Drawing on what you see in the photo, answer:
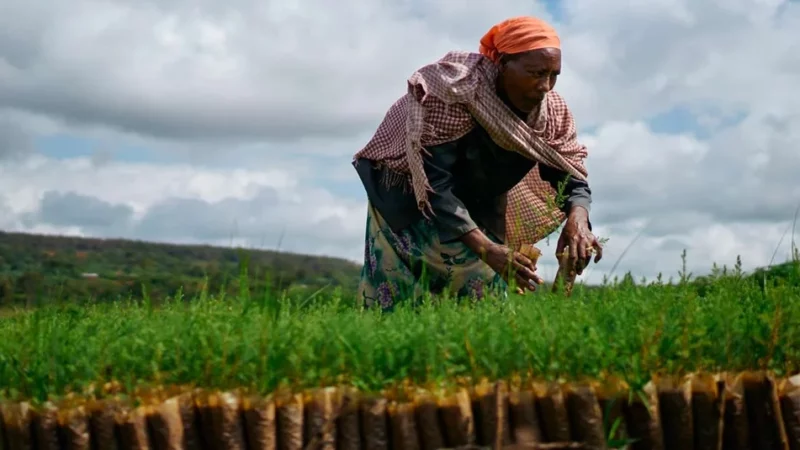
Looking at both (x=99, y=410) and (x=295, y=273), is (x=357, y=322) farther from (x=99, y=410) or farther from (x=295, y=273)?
(x=99, y=410)

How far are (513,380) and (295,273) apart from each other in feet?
4.06

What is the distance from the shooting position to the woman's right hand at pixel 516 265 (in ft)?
18.7

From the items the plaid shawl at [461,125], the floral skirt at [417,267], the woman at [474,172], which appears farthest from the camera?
the floral skirt at [417,267]

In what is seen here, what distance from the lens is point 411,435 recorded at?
3.99 m

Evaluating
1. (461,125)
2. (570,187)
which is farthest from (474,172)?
(570,187)

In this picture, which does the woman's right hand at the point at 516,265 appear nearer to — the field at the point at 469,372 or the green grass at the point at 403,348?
the green grass at the point at 403,348

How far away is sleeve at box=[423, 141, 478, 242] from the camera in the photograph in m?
6.03

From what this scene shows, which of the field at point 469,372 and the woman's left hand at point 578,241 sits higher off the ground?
the woman's left hand at point 578,241

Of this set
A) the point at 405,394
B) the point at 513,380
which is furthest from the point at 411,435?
the point at 513,380

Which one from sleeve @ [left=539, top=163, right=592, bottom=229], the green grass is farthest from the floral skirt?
the green grass

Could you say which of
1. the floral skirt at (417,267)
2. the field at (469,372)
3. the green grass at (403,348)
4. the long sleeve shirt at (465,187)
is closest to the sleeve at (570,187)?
the long sleeve shirt at (465,187)

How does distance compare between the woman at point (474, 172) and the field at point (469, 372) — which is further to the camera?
the woman at point (474, 172)

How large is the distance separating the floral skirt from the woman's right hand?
41 centimetres

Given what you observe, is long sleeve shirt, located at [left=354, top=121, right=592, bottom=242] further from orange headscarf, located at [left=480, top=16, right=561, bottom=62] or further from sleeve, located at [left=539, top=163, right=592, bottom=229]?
orange headscarf, located at [left=480, top=16, right=561, bottom=62]
